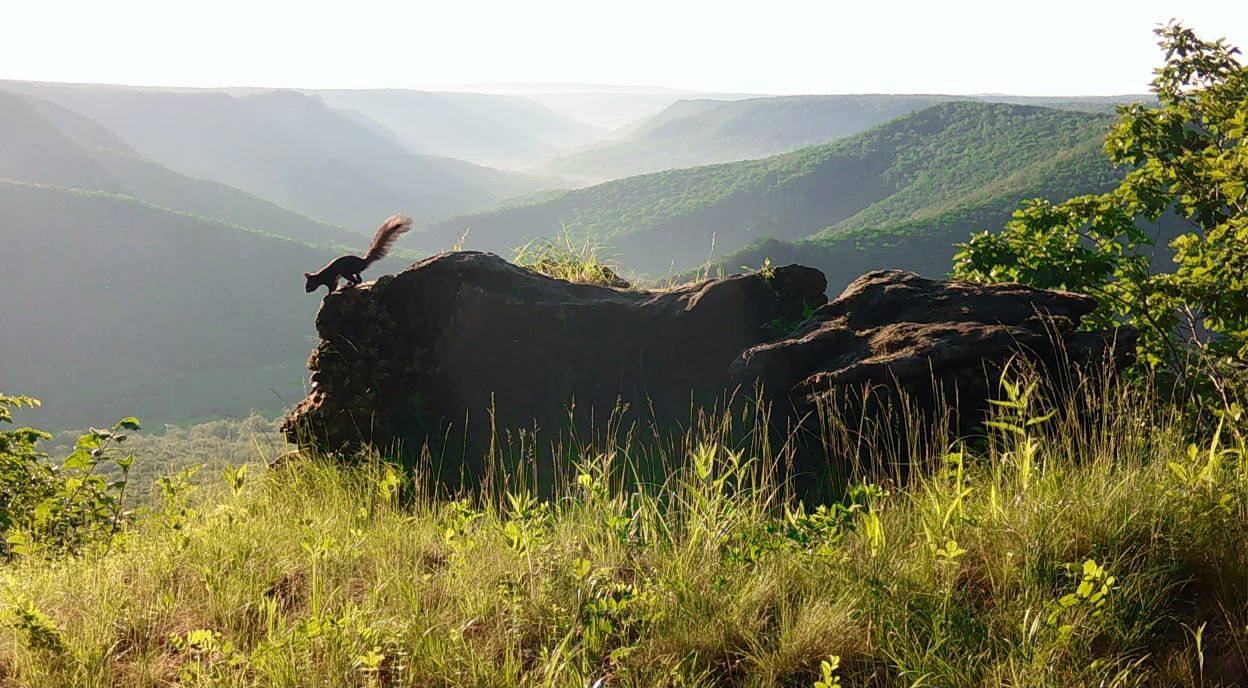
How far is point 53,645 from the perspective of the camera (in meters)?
3.35

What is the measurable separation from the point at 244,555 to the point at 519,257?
5.37m

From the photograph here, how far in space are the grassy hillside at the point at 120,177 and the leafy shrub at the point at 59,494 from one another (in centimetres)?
13281

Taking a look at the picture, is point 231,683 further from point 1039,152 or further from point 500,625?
point 1039,152

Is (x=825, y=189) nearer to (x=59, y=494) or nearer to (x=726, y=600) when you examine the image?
(x=59, y=494)

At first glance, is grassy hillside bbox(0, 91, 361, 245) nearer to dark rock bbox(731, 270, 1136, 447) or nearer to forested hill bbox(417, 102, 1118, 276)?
forested hill bbox(417, 102, 1118, 276)

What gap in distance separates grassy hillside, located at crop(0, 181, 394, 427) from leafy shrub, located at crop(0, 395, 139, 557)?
7711cm

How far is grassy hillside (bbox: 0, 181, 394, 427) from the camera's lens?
85.0 metres

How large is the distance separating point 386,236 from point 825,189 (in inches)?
4052

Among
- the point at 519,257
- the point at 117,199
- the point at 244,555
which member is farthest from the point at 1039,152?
the point at 117,199

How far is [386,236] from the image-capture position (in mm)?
8570

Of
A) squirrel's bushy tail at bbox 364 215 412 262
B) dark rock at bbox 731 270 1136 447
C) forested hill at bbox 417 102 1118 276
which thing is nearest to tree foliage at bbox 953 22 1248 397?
dark rock at bbox 731 270 1136 447

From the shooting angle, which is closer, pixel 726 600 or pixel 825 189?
pixel 726 600

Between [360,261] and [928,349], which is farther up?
[360,261]

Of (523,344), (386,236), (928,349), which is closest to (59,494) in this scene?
(523,344)
